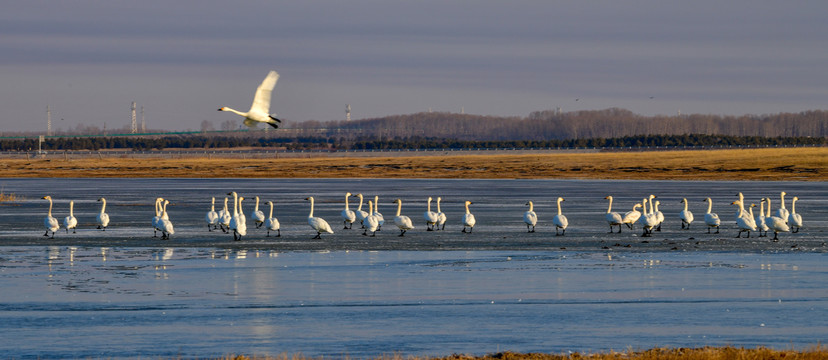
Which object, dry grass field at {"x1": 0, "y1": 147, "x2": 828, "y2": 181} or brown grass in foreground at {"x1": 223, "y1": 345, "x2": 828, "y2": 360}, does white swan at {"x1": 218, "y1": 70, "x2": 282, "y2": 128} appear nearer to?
brown grass in foreground at {"x1": 223, "y1": 345, "x2": 828, "y2": 360}

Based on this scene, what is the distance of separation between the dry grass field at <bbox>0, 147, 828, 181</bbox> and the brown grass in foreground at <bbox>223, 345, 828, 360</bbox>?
67393 mm

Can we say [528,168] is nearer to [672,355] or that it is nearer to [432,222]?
[432,222]

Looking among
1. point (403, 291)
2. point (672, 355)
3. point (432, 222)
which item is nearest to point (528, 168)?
point (432, 222)

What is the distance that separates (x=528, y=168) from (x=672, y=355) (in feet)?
280

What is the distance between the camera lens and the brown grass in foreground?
478 inches

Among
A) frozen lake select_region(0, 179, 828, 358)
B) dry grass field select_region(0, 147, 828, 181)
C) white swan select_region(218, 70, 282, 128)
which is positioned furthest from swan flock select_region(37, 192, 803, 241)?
dry grass field select_region(0, 147, 828, 181)

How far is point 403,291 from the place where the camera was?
18625mm

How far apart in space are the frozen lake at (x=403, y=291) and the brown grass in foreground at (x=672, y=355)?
691 mm

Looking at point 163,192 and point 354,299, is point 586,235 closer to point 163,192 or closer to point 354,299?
point 354,299

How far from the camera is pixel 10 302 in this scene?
17.2m

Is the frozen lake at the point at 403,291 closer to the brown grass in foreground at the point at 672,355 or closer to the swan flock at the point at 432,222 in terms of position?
the swan flock at the point at 432,222

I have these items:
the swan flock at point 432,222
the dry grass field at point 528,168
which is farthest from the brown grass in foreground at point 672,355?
the dry grass field at point 528,168

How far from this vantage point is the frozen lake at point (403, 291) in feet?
46.1

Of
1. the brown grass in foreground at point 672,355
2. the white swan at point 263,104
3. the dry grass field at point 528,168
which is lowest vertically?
the dry grass field at point 528,168
